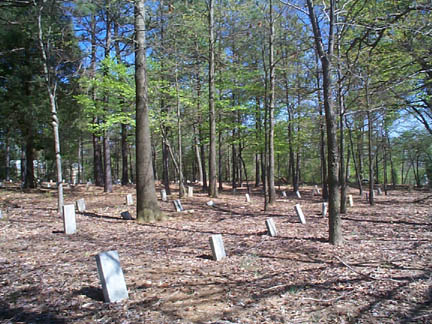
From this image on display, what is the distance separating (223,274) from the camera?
14.6 feet

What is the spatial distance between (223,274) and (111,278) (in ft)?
5.70

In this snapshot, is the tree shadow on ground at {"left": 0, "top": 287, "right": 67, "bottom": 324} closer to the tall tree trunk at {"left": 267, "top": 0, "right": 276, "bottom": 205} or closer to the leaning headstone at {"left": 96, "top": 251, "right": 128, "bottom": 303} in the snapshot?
the leaning headstone at {"left": 96, "top": 251, "right": 128, "bottom": 303}

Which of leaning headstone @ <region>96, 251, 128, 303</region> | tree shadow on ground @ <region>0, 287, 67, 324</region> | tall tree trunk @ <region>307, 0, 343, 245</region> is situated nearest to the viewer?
tree shadow on ground @ <region>0, 287, 67, 324</region>

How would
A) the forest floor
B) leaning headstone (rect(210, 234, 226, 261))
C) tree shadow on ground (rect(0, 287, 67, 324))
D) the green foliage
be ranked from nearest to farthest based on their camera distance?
1. tree shadow on ground (rect(0, 287, 67, 324))
2. the forest floor
3. leaning headstone (rect(210, 234, 226, 261))
4. the green foliage

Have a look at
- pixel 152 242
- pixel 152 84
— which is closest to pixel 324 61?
pixel 152 242

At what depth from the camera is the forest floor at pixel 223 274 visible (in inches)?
125

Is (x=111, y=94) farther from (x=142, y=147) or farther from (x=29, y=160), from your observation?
(x=142, y=147)

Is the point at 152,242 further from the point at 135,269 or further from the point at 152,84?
the point at 152,84

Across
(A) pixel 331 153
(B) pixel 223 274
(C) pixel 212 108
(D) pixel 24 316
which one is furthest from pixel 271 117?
(D) pixel 24 316

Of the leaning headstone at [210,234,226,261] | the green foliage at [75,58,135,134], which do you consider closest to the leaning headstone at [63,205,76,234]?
the leaning headstone at [210,234,226,261]

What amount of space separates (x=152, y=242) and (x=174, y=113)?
947 centimetres

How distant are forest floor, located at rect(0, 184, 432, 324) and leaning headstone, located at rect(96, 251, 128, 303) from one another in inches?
4.7

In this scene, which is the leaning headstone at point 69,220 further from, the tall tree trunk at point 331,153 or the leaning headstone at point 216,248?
the tall tree trunk at point 331,153

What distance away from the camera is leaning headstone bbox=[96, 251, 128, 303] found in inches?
134
